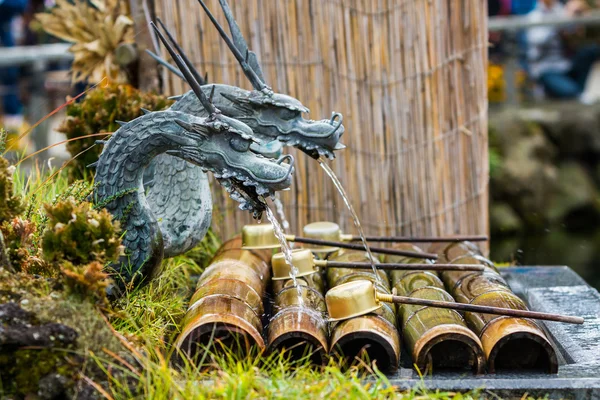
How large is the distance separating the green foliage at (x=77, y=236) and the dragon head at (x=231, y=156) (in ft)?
1.50

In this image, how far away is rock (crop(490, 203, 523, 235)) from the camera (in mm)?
9312

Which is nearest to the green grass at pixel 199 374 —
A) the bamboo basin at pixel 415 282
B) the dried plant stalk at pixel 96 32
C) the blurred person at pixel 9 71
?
the bamboo basin at pixel 415 282

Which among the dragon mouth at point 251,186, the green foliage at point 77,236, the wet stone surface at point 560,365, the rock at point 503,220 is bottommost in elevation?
the rock at point 503,220

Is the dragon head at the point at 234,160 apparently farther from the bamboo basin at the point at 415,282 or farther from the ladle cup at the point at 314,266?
the bamboo basin at the point at 415,282

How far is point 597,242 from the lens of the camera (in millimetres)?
9266

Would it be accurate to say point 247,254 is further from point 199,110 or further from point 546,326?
point 546,326

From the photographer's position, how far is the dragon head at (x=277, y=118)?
3.49m

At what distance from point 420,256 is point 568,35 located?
347 inches

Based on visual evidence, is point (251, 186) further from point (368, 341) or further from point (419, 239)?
point (419, 239)

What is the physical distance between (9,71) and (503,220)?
5961mm

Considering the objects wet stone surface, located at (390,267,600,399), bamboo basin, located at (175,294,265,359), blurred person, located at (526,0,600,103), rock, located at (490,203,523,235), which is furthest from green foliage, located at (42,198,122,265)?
blurred person, located at (526,0,600,103)

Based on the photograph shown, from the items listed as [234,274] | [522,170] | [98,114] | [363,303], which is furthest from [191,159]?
[522,170]

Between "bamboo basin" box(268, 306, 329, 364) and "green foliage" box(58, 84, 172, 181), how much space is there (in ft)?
5.95

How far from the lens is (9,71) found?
9125 mm
